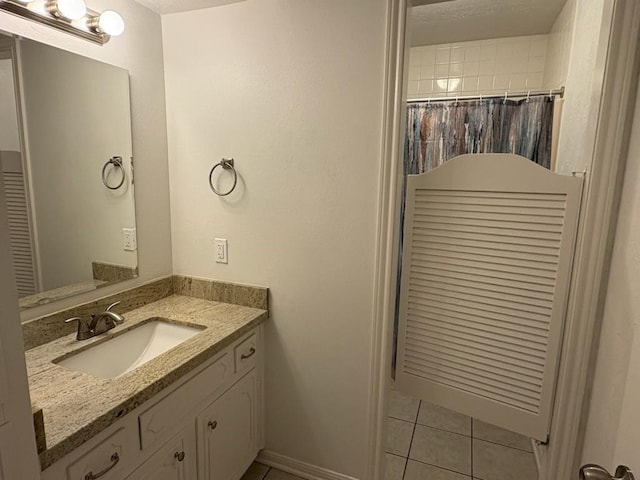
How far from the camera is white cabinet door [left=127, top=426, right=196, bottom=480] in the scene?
4.03 feet

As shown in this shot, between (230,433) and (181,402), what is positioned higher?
(181,402)

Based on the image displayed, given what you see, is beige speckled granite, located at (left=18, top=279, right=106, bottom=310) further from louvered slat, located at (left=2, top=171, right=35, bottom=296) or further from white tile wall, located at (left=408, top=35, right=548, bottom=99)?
white tile wall, located at (left=408, top=35, right=548, bottom=99)

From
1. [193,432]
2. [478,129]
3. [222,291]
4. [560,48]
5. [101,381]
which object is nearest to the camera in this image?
[101,381]

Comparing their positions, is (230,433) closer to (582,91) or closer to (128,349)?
(128,349)

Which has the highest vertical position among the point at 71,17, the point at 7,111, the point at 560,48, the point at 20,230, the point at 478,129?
the point at 560,48

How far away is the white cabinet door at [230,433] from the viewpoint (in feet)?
4.89

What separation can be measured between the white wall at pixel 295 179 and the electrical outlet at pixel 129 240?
25 centimetres

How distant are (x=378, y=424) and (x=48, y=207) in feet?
5.47

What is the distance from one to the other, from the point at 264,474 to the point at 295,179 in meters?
1.52

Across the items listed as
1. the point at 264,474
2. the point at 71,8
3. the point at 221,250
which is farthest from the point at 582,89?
the point at 264,474

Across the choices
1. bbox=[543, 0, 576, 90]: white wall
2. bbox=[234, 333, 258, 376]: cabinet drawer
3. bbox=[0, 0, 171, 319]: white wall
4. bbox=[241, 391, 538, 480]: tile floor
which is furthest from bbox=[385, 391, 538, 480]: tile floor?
bbox=[543, 0, 576, 90]: white wall

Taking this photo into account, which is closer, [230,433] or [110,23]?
[110,23]

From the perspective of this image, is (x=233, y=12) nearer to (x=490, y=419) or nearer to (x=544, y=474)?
(x=490, y=419)

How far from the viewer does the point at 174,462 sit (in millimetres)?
1346
